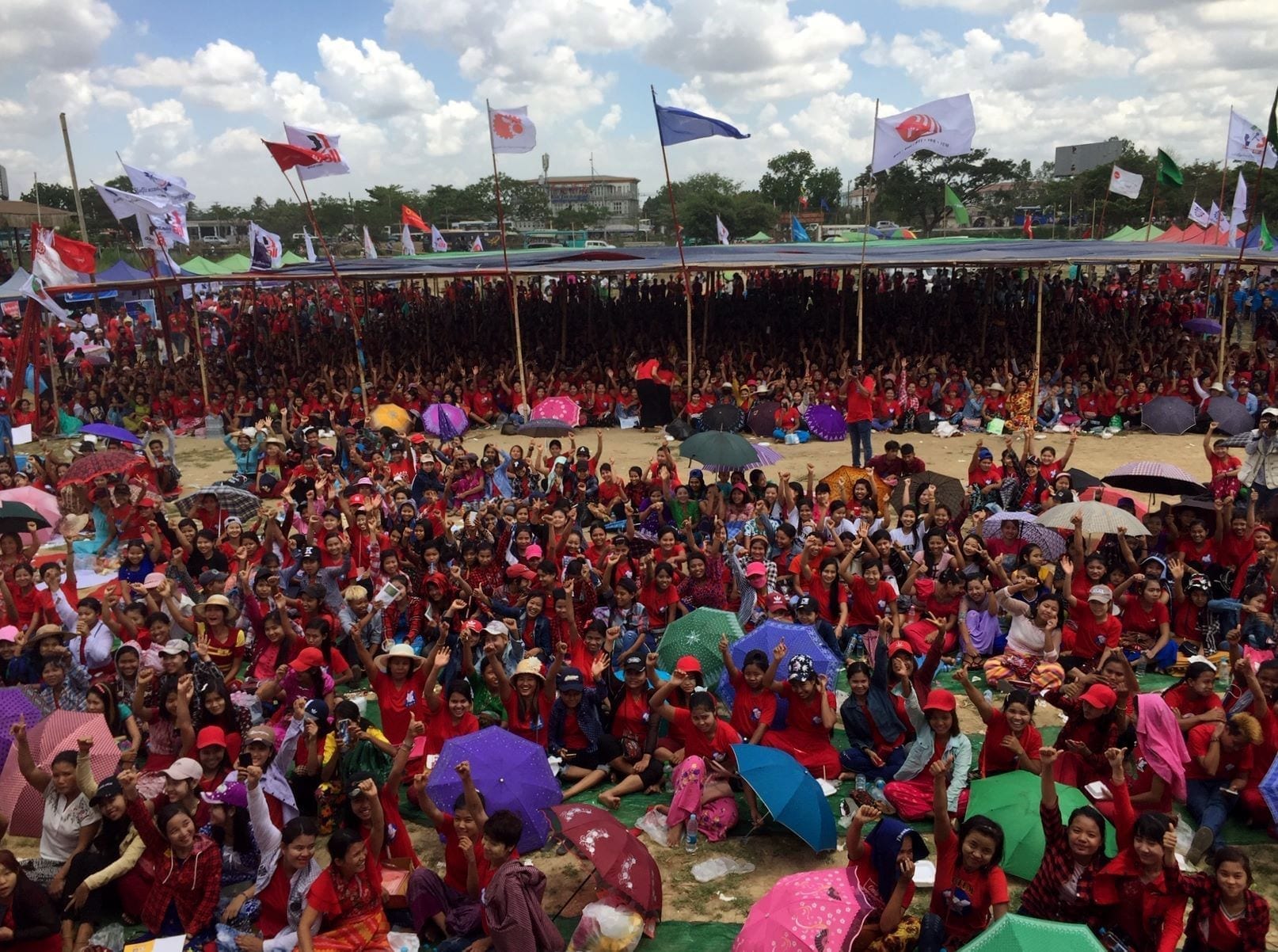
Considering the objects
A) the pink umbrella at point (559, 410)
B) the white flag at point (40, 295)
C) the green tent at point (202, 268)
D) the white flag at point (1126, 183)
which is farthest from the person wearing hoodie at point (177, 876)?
the white flag at point (1126, 183)

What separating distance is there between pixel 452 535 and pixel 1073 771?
5.71 metres

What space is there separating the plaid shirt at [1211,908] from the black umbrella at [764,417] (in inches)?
498

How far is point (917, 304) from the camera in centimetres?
2288

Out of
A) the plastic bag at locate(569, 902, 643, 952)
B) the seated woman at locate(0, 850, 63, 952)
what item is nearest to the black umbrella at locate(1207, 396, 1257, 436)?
the plastic bag at locate(569, 902, 643, 952)

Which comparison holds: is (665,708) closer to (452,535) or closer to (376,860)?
(376,860)

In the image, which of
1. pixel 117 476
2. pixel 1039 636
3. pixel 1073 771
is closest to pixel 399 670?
pixel 1073 771

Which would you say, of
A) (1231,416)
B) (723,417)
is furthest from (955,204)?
(723,417)

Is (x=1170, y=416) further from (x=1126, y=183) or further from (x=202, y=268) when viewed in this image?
Answer: (x=202, y=268)

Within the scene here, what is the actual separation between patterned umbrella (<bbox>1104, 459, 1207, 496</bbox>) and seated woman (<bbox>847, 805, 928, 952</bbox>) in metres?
5.73

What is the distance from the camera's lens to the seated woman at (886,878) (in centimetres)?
423

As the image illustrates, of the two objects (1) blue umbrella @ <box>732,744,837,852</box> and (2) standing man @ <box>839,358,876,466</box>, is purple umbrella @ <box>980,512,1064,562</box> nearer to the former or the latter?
(2) standing man @ <box>839,358,876,466</box>

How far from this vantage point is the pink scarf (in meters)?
5.12

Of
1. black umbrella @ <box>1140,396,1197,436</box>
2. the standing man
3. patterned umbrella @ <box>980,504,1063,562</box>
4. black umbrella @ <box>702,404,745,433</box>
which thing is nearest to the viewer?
patterned umbrella @ <box>980,504,1063,562</box>

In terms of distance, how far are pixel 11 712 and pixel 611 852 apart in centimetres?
381
